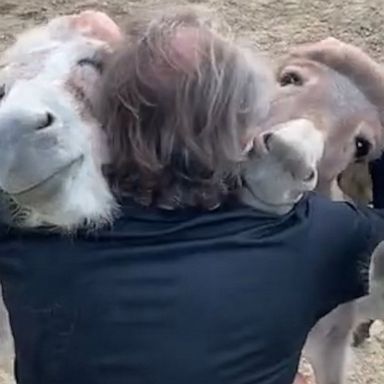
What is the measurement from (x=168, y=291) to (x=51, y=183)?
0.19m

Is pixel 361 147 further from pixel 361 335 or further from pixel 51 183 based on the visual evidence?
pixel 361 335

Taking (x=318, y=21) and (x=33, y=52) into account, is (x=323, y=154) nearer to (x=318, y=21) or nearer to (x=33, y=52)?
(x=33, y=52)

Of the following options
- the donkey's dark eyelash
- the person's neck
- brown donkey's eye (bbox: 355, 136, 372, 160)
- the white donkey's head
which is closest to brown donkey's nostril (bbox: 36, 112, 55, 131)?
the white donkey's head

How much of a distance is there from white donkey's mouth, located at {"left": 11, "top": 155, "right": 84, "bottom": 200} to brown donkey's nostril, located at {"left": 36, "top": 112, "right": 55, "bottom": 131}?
50 mm

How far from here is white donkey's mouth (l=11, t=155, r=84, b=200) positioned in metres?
1.51

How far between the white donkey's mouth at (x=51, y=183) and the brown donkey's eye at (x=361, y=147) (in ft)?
1.52

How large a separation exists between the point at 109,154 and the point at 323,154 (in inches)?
13.1

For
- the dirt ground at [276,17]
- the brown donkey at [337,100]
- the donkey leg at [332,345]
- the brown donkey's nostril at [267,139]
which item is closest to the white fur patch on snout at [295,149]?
the brown donkey's nostril at [267,139]

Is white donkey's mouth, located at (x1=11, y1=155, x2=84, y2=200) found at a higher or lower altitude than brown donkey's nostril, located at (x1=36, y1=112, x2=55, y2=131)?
lower

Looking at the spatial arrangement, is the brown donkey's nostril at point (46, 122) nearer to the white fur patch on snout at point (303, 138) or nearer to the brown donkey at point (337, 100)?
the white fur patch on snout at point (303, 138)

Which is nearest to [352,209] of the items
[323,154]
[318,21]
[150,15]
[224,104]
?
[323,154]

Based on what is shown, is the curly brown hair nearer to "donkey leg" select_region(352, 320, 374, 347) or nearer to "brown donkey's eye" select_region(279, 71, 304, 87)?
"brown donkey's eye" select_region(279, 71, 304, 87)

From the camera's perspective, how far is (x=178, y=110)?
5.16 feet

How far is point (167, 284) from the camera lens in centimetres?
158
